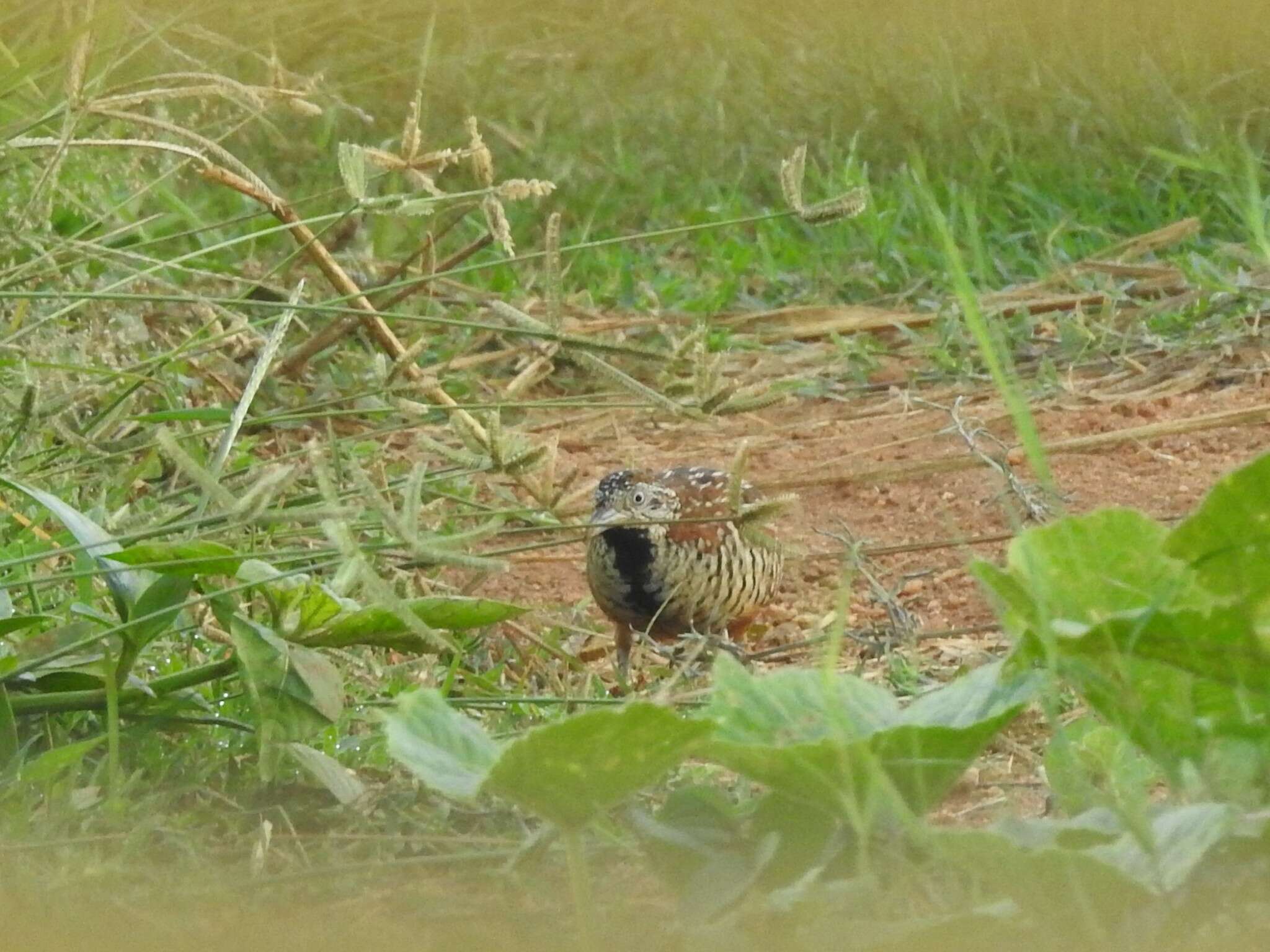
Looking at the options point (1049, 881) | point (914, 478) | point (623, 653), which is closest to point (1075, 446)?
point (914, 478)

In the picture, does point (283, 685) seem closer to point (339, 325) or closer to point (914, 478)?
point (914, 478)

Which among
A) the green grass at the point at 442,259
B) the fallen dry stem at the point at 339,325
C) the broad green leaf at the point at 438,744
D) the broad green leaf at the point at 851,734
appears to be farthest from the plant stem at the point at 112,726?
the broad green leaf at the point at 851,734

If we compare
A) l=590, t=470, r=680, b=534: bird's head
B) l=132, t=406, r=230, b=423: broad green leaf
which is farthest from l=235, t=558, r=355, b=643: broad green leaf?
l=590, t=470, r=680, b=534: bird's head

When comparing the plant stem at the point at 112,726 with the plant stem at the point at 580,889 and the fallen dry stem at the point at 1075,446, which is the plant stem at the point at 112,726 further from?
the fallen dry stem at the point at 1075,446

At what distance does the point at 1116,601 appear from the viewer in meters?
1.21

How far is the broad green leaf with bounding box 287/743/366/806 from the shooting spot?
158cm

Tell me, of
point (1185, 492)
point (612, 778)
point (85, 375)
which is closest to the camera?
point (612, 778)

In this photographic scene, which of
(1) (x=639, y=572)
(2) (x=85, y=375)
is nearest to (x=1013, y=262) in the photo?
(1) (x=639, y=572)

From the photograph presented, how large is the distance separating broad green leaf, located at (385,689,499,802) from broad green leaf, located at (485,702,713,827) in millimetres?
57

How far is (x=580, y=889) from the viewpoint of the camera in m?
0.84

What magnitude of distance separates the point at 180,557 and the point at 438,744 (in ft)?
1.76

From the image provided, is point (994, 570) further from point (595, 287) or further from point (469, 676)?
point (595, 287)

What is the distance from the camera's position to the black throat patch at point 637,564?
3.35 metres

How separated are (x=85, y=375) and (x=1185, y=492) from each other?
6.27ft
